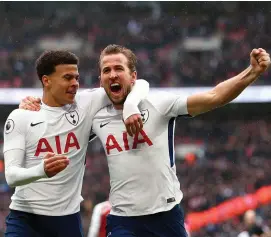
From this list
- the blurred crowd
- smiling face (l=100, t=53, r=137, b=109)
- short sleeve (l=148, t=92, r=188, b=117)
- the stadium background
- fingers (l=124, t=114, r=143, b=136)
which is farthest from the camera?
the blurred crowd

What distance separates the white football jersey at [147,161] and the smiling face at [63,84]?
0.42 metres

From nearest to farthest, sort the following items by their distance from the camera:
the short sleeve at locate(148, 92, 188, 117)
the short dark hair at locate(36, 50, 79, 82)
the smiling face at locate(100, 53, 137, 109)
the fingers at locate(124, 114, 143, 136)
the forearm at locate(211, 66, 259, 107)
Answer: the forearm at locate(211, 66, 259, 107) < the fingers at locate(124, 114, 143, 136) < the short sleeve at locate(148, 92, 188, 117) < the smiling face at locate(100, 53, 137, 109) < the short dark hair at locate(36, 50, 79, 82)

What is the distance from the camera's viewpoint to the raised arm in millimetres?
4316

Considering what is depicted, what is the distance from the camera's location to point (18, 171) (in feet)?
15.2

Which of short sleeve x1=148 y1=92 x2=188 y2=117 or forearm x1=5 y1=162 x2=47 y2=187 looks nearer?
forearm x1=5 y1=162 x2=47 y2=187

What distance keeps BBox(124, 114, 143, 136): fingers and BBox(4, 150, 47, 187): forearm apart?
0.60 meters

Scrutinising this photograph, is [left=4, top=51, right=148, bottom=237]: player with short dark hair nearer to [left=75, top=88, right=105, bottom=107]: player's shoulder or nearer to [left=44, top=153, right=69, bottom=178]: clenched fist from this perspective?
[left=75, top=88, right=105, bottom=107]: player's shoulder

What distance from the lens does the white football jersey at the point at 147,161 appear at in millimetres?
4750

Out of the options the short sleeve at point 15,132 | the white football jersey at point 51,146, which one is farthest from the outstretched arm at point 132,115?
the short sleeve at point 15,132

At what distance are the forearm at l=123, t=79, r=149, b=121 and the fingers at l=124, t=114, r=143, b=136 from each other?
3 cm

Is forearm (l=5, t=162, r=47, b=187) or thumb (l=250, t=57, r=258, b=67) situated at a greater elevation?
thumb (l=250, t=57, r=258, b=67)

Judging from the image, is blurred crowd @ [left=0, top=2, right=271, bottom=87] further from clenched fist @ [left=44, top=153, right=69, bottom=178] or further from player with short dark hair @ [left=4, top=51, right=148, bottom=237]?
clenched fist @ [left=44, top=153, right=69, bottom=178]

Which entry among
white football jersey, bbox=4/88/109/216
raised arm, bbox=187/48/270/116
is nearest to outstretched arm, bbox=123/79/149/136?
raised arm, bbox=187/48/270/116

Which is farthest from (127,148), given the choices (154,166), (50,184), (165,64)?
(165,64)
